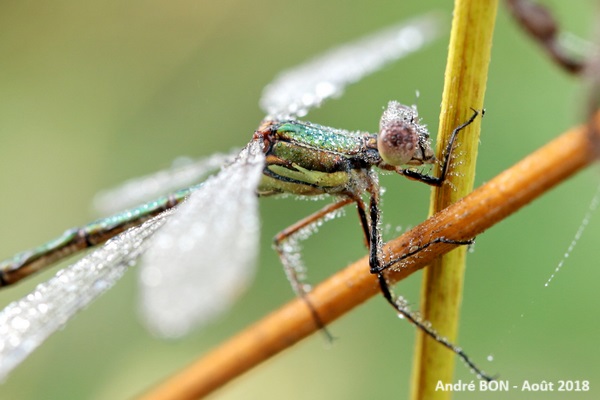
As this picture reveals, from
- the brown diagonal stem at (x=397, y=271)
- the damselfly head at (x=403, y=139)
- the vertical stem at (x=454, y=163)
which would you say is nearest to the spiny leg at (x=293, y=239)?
the damselfly head at (x=403, y=139)

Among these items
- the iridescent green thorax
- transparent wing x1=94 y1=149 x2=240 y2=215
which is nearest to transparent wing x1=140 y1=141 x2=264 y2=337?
the iridescent green thorax

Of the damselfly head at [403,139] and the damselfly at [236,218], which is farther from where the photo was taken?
the damselfly head at [403,139]

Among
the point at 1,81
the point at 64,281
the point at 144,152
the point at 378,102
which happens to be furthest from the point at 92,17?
the point at 64,281

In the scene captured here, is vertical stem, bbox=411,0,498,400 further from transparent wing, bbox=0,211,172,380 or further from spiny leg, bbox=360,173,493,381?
transparent wing, bbox=0,211,172,380

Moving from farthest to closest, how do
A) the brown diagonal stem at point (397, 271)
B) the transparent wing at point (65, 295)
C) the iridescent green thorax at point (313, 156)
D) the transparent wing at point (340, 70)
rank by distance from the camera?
the transparent wing at point (340, 70)
the iridescent green thorax at point (313, 156)
the transparent wing at point (65, 295)
the brown diagonal stem at point (397, 271)

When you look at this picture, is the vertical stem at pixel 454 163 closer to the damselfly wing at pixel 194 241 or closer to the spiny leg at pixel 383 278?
the spiny leg at pixel 383 278

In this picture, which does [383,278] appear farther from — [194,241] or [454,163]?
[194,241]
